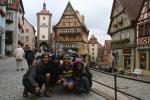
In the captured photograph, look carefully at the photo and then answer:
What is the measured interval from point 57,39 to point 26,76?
6037cm

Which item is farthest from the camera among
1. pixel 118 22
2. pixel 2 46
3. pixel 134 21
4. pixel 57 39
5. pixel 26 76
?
pixel 57 39

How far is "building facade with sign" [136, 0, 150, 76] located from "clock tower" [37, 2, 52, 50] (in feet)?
218

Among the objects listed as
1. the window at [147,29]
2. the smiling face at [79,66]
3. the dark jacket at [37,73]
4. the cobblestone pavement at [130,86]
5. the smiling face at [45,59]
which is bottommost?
the cobblestone pavement at [130,86]

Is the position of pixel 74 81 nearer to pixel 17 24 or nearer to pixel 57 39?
pixel 17 24

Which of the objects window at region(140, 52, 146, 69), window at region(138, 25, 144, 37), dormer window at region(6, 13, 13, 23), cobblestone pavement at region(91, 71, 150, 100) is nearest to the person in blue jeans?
cobblestone pavement at region(91, 71, 150, 100)

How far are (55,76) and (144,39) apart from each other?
26633 millimetres

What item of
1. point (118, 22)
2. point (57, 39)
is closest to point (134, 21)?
point (118, 22)

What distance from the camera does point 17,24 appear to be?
A: 207 feet

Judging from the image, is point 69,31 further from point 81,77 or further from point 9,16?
point 81,77

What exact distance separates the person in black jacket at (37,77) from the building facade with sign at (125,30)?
30.1m

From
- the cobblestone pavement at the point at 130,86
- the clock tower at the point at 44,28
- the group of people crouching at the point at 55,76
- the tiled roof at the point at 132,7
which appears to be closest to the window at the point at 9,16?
the tiled roof at the point at 132,7

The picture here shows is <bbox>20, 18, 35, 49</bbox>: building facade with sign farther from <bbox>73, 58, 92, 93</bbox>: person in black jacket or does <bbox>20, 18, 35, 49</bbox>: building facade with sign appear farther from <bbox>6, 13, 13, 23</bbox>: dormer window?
<bbox>73, 58, 92, 93</bbox>: person in black jacket

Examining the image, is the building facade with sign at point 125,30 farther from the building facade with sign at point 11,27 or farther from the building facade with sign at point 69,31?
the building facade with sign at point 69,31

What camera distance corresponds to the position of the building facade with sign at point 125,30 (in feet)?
137
